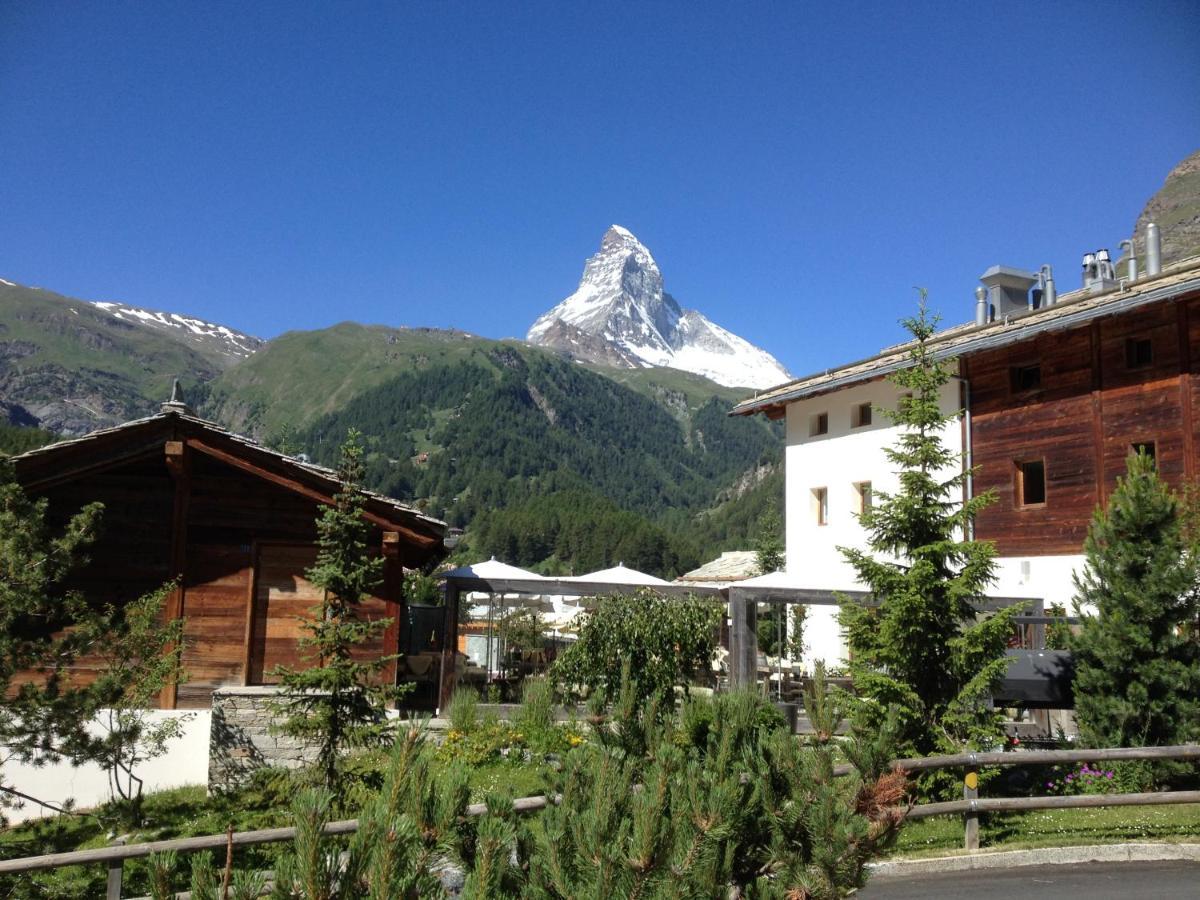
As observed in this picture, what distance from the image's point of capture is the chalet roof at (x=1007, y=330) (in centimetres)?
1872

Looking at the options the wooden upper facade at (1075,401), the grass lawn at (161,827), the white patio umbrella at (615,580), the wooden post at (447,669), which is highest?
the wooden upper facade at (1075,401)

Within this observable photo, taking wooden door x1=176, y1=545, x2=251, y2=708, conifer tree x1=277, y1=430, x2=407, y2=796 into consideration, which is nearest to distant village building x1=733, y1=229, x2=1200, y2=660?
conifer tree x1=277, y1=430, x2=407, y2=796

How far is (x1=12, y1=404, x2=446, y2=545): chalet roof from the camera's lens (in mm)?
13133

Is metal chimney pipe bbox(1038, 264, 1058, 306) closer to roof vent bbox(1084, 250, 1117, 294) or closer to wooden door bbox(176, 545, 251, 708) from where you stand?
roof vent bbox(1084, 250, 1117, 294)

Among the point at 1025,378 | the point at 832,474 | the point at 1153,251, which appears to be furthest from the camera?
the point at 832,474

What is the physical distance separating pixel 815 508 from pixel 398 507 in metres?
17.7

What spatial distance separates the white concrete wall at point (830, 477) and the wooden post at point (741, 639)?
982cm

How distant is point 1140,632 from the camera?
11695 millimetres

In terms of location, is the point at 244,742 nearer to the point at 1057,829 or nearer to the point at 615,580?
the point at 615,580

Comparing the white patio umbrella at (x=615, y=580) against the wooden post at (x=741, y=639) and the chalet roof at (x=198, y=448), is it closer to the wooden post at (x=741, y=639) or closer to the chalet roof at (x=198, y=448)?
the wooden post at (x=741, y=639)

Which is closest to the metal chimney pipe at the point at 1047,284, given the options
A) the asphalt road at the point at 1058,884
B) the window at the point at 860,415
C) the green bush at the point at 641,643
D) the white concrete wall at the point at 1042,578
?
the window at the point at 860,415

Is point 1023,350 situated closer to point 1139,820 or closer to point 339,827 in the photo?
point 1139,820

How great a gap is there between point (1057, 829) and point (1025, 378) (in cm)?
1410

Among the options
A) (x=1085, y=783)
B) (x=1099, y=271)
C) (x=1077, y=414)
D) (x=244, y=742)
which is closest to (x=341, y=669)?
(x=244, y=742)
